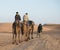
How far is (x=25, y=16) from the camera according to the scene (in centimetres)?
2331

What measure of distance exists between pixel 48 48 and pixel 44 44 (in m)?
1.31

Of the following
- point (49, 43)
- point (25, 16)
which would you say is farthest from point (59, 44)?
point (25, 16)

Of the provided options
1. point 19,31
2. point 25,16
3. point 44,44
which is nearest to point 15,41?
point 19,31

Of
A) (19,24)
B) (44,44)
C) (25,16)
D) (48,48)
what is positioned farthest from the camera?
(25,16)

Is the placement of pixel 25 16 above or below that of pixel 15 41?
above

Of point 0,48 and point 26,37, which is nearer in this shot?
point 0,48

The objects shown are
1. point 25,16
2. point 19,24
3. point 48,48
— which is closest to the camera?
point 48,48

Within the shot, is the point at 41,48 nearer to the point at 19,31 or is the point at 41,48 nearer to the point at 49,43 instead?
the point at 49,43

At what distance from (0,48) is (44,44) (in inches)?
127

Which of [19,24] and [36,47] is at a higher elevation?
[19,24]

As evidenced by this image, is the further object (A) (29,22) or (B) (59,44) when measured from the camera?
(A) (29,22)

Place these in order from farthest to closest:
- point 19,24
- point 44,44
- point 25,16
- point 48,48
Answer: point 25,16 < point 19,24 < point 44,44 < point 48,48

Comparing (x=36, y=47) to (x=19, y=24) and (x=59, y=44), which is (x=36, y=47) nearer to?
(x=59, y=44)

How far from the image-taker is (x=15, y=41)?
22.5 meters
